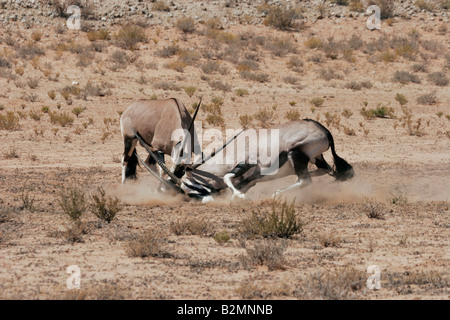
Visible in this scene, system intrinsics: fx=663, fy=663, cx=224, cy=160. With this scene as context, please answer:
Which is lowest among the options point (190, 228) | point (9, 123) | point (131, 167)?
point (9, 123)

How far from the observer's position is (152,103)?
13.1 metres

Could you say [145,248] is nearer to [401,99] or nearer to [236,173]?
[236,173]

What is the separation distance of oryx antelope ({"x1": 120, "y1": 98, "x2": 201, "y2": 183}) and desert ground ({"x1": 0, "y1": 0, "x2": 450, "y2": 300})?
65 centimetres

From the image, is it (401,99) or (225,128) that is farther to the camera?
(401,99)

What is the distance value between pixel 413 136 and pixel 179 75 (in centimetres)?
1281

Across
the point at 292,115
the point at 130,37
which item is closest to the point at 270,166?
the point at 292,115

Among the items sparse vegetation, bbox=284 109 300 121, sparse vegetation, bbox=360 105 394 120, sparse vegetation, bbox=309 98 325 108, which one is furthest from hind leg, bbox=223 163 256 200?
sparse vegetation, bbox=309 98 325 108

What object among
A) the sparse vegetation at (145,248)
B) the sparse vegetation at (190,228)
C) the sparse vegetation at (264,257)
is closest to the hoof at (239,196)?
the sparse vegetation at (190,228)

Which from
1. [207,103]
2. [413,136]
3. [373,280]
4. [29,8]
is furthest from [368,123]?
[29,8]

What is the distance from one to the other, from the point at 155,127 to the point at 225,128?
28.9 feet

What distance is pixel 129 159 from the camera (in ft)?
43.6

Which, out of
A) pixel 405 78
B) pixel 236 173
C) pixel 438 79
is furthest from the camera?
pixel 405 78

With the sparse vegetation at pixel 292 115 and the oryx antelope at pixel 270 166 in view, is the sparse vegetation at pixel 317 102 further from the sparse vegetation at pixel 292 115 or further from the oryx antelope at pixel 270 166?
the oryx antelope at pixel 270 166

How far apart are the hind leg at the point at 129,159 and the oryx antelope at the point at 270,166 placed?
5.46 ft
